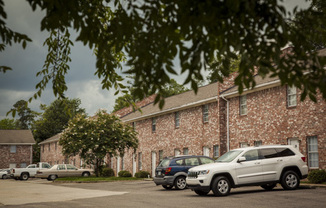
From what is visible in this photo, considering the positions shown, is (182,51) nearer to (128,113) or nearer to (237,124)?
(237,124)

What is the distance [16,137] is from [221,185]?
210 ft

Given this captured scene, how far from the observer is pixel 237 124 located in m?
27.5

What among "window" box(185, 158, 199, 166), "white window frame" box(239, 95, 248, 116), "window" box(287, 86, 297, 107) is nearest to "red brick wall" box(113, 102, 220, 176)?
"white window frame" box(239, 95, 248, 116)

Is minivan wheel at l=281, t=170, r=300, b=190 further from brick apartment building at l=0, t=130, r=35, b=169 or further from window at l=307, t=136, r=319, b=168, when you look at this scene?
brick apartment building at l=0, t=130, r=35, b=169

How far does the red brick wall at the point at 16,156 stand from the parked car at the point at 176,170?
55.3 meters

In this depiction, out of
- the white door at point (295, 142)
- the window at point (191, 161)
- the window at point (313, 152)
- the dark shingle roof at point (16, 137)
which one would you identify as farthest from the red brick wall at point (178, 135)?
the dark shingle roof at point (16, 137)

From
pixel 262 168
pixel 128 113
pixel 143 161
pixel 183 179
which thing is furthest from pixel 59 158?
pixel 262 168

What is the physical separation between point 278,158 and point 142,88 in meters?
12.5

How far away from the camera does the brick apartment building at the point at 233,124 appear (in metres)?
22.2

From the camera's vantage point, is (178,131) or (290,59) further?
(178,131)

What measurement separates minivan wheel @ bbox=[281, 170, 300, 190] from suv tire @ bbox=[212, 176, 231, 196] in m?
2.31

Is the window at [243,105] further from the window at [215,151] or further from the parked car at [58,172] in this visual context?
the parked car at [58,172]

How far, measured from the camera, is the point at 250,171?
1598 cm

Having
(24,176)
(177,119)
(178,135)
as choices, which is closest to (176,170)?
(178,135)
